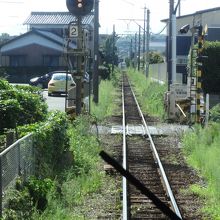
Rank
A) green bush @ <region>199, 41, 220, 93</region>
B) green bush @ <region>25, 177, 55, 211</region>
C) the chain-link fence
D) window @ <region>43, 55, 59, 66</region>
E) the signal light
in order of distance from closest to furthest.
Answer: the chain-link fence, green bush @ <region>25, 177, 55, 211</region>, the signal light, green bush @ <region>199, 41, 220, 93</region>, window @ <region>43, 55, 59, 66</region>

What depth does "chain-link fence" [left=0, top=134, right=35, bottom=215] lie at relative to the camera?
6227mm

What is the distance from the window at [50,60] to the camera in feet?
194

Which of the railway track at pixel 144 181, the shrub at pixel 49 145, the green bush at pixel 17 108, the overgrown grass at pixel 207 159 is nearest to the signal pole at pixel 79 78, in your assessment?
the railway track at pixel 144 181

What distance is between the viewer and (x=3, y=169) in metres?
6.24

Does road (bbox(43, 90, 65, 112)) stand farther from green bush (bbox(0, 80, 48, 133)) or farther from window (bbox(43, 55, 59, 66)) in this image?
window (bbox(43, 55, 59, 66))

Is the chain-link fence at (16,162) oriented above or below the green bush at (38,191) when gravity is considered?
above

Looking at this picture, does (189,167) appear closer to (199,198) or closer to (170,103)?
(199,198)

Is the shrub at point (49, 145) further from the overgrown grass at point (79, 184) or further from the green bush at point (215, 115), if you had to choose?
the green bush at point (215, 115)

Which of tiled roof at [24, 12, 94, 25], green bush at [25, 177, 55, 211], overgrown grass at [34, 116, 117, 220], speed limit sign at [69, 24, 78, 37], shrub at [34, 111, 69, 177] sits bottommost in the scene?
overgrown grass at [34, 116, 117, 220]

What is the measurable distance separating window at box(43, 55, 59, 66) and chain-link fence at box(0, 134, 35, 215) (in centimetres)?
5100

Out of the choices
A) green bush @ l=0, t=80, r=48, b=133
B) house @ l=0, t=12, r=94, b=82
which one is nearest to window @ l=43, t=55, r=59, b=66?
house @ l=0, t=12, r=94, b=82

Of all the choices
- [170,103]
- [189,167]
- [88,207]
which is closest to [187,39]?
[170,103]

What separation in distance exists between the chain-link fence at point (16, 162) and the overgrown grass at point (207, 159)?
8.68ft

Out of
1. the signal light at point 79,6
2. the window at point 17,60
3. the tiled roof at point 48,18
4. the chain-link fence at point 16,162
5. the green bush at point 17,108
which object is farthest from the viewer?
the tiled roof at point 48,18
